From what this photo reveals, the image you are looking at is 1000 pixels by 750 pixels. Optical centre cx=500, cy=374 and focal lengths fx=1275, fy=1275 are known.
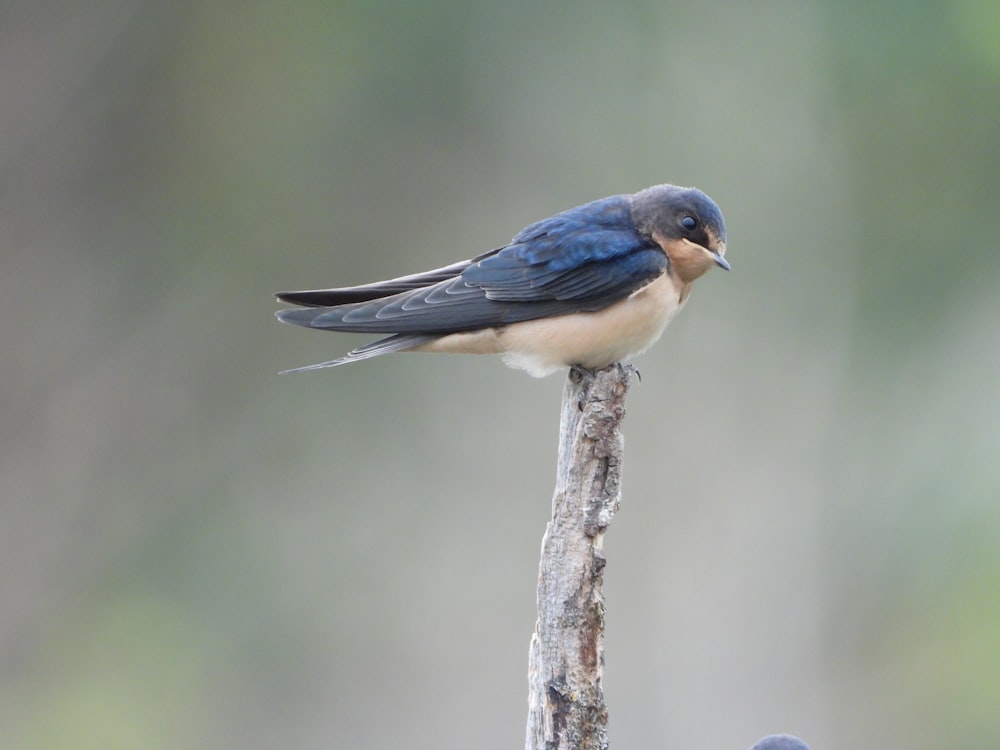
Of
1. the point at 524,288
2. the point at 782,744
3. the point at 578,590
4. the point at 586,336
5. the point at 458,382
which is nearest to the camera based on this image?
the point at 578,590

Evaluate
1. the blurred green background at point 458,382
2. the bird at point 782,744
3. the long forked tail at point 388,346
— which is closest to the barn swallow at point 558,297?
the long forked tail at point 388,346

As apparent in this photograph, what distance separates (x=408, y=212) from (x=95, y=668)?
11.9 feet

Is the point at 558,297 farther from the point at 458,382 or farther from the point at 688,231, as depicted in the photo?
the point at 458,382

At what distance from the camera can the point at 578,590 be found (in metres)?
2.82

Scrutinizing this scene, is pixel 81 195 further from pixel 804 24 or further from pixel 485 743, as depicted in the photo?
pixel 804 24

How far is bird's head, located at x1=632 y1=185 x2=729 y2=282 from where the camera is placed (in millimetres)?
3557

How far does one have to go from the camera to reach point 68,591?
8.21 meters

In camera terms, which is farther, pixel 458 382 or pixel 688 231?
pixel 458 382

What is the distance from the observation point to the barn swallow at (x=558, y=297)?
3.42m

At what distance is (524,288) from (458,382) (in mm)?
4778

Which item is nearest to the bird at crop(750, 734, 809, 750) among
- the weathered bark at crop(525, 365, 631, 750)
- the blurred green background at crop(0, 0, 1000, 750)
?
the weathered bark at crop(525, 365, 631, 750)

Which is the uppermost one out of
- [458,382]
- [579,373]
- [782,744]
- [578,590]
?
[458,382]

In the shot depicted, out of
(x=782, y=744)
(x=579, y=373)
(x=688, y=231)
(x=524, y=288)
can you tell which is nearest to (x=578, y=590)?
(x=579, y=373)

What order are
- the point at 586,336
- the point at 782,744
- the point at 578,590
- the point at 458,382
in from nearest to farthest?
the point at 578,590 < the point at 782,744 < the point at 586,336 < the point at 458,382
